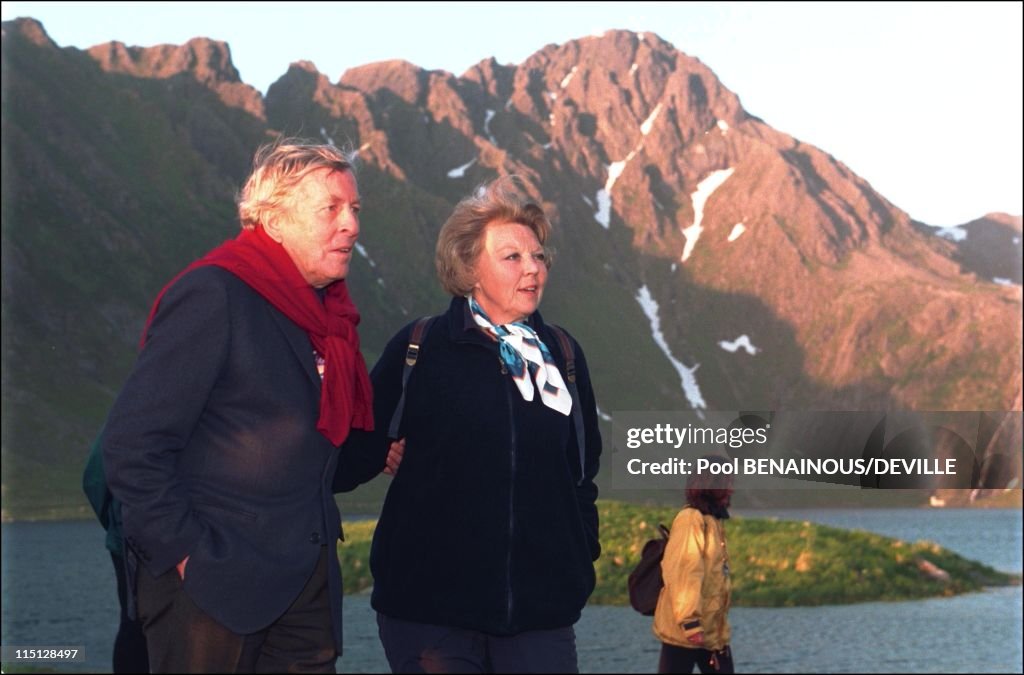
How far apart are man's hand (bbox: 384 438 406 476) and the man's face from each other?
3.57 ft

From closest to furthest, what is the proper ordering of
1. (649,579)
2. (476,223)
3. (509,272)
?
1. (509,272)
2. (476,223)
3. (649,579)

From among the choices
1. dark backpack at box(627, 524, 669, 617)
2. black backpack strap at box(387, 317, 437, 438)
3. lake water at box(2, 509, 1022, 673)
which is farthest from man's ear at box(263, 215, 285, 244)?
lake water at box(2, 509, 1022, 673)

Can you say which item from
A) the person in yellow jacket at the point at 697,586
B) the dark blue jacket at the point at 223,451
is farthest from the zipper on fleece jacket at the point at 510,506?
the person in yellow jacket at the point at 697,586

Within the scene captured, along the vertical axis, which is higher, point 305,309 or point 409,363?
point 305,309

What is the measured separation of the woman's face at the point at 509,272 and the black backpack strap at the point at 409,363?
0.35 meters

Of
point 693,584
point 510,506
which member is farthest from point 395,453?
point 693,584

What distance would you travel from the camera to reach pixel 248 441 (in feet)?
16.2

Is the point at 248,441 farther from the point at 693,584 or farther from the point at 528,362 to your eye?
the point at 693,584

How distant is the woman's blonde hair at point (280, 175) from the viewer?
211 inches

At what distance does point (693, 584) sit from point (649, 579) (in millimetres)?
543

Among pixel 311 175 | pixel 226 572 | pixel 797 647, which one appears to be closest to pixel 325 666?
pixel 226 572

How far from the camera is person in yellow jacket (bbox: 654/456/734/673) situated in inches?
422

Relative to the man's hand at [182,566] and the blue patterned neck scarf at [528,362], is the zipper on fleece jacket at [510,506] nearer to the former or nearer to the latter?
the blue patterned neck scarf at [528,362]

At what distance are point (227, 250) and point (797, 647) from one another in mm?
25199
